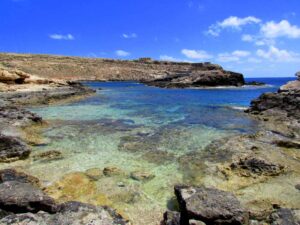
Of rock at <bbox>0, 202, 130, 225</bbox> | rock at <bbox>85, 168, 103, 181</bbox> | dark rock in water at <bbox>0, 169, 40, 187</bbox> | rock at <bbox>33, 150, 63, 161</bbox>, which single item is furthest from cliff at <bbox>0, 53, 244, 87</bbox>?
rock at <bbox>0, 202, 130, 225</bbox>

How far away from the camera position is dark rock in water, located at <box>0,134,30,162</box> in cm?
1288

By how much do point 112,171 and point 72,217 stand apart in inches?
191

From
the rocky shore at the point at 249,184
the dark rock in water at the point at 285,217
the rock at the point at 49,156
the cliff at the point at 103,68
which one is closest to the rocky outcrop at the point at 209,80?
the cliff at the point at 103,68

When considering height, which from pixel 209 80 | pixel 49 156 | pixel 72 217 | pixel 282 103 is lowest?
pixel 49 156

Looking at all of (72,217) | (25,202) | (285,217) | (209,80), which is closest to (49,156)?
(25,202)

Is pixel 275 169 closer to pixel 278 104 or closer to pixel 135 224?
pixel 135 224

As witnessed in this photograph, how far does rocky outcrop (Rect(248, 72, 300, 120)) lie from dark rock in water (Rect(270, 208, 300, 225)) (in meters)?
17.1

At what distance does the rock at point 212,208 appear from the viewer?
712cm

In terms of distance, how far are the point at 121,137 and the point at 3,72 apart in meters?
30.9

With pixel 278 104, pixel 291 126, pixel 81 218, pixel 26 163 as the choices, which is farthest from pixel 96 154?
pixel 278 104

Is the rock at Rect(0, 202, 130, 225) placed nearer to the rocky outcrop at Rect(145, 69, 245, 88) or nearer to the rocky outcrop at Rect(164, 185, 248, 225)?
the rocky outcrop at Rect(164, 185, 248, 225)

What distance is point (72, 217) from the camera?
685cm

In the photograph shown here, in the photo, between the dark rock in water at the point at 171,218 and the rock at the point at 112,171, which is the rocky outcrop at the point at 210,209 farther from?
the rock at the point at 112,171

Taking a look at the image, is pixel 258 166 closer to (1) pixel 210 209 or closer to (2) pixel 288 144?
(2) pixel 288 144
